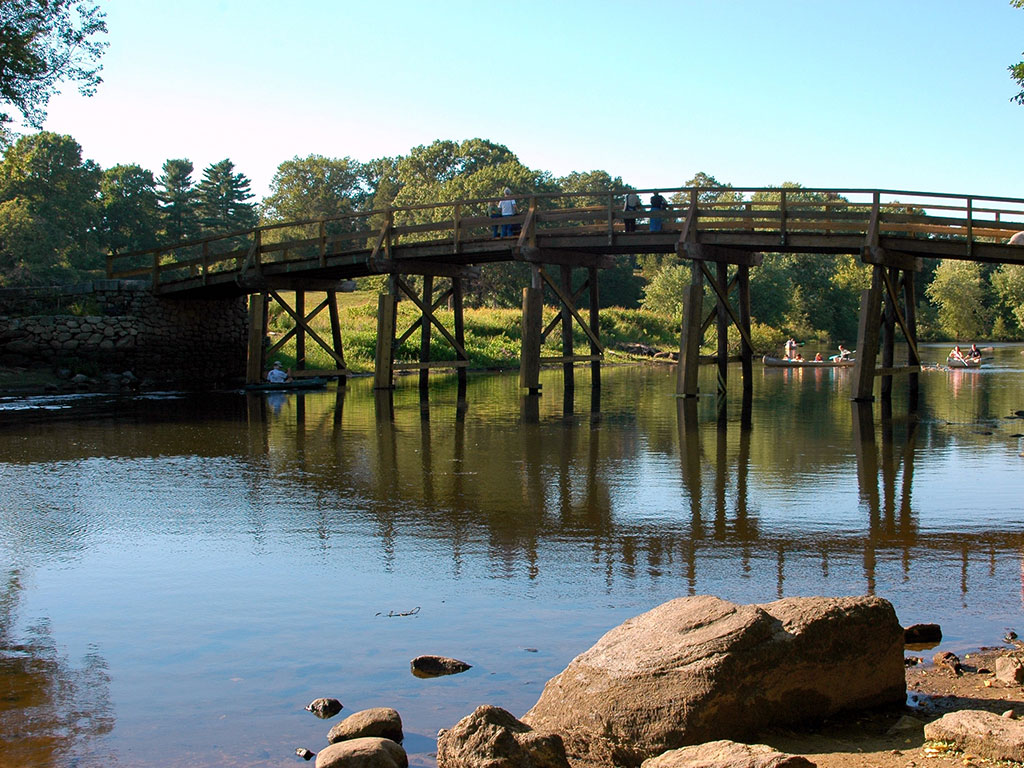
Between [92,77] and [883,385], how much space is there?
25.0m

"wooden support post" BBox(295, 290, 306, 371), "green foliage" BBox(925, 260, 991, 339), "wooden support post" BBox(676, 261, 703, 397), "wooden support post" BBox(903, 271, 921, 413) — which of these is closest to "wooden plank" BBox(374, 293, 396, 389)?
"wooden support post" BBox(295, 290, 306, 371)

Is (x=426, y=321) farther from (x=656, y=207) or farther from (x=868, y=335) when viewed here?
(x=868, y=335)

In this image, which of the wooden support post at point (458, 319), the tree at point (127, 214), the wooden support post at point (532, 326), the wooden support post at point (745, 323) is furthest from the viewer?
the tree at point (127, 214)

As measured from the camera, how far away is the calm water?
6.20m

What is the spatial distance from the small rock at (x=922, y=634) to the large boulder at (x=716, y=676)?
1110 mm

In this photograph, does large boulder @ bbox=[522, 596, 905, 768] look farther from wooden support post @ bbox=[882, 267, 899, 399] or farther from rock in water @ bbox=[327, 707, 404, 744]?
wooden support post @ bbox=[882, 267, 899, 399]

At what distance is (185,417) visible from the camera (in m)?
22.1

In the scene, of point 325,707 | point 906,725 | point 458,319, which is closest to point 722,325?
point 458,319

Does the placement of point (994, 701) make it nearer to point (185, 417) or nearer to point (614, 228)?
point (185, 417)

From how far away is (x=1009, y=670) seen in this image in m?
6.06

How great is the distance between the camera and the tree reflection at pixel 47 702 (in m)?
5.49

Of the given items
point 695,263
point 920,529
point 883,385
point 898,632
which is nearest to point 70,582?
point 898,632

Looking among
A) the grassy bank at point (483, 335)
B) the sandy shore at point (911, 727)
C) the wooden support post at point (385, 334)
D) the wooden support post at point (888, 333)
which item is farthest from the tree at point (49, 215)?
the sandy shore at point (911, 727)

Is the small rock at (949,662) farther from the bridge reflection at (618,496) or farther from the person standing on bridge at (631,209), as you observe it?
the person standing on bridge at (631,209)
